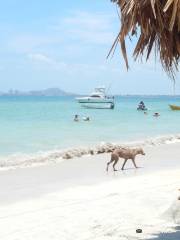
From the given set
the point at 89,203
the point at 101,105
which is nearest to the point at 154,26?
the point at 89,203

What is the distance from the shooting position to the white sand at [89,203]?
22.5 feet

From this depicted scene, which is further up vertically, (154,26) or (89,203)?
(154,26)

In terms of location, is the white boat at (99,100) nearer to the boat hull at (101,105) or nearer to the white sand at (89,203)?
the boat hull at (101,105)

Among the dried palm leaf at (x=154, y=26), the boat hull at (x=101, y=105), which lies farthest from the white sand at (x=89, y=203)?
the boat hull at (x=101, y=105)

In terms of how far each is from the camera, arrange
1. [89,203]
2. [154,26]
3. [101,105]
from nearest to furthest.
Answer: [154,26] → [89,203] → [101,105]

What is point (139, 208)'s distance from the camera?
26.5 feet

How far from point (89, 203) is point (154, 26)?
14.7 feet

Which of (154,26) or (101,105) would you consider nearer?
(154,26)

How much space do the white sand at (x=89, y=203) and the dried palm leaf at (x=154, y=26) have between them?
Result: 2168mm

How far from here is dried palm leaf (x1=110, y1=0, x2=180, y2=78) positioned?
493 cm

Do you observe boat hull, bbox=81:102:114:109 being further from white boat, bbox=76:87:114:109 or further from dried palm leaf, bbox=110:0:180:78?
dried palm leaf, bbox=110:0:180:78

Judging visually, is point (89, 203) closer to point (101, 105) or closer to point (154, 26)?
point (154, 26)

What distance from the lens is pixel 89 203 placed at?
8.95 metres

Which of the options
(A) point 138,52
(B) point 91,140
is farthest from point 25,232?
(B) point 91,140
